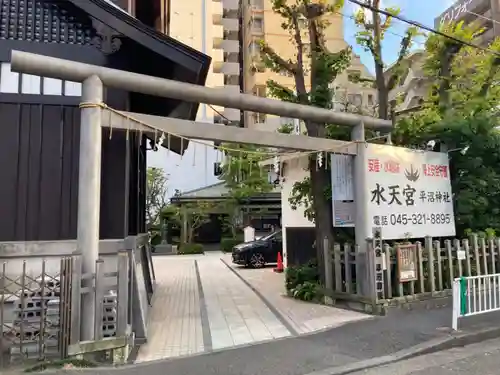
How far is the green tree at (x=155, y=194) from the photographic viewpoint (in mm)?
28222

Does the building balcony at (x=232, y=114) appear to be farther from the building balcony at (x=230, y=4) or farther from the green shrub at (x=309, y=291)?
the green shrub at (x=309, y=291)

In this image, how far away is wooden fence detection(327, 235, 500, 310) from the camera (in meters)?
8.35

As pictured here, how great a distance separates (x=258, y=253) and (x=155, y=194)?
13.1 m

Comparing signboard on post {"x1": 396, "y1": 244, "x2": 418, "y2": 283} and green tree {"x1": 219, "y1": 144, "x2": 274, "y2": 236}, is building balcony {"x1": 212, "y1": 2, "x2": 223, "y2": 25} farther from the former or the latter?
signboard on post {"x1": 396, "y1": 244, "x2": 418, "y2": 283}

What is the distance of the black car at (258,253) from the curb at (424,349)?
36.9 ft

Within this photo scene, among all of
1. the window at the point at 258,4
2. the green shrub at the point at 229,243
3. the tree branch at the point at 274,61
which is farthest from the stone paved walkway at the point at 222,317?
the window at the point at 258,4

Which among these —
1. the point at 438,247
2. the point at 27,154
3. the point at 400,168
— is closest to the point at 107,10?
the point at 27,154

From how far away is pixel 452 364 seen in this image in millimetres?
5551

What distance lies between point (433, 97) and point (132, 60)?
31.0 ft

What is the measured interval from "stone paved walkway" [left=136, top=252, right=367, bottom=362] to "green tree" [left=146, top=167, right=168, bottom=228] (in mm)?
15975

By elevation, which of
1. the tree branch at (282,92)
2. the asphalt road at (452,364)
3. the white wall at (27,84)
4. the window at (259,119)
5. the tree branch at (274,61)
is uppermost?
the window at (259,119)

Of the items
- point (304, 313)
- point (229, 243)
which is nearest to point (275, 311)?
point (304, 313)

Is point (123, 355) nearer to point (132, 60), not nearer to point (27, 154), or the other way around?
point (27, 154)

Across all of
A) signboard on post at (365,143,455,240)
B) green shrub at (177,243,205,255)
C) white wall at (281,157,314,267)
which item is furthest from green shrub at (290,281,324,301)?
green shrub at (177,243,205,255)
